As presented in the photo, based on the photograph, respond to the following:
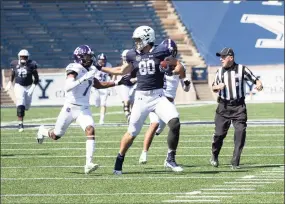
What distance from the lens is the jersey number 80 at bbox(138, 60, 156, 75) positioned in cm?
1244

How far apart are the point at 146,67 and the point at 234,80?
151cm

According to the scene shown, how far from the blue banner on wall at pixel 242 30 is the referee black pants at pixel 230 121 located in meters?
26.7

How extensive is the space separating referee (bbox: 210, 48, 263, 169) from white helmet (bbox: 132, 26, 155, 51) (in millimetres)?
1323

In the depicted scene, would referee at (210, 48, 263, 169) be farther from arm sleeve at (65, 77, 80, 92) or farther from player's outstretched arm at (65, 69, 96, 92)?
arm sleeve at (65, 77, 80, 92)

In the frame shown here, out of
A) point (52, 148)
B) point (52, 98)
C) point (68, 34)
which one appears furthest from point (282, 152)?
point (68, 34)

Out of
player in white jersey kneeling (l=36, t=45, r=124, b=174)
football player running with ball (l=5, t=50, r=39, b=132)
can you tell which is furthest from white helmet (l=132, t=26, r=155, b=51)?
football player running with ball (l=5, t=50, r=39, b=132)

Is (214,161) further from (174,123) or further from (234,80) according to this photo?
(174,123)

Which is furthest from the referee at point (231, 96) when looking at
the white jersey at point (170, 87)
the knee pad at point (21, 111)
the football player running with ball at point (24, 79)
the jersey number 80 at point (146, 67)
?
the football player running with ball at point (24, 79)

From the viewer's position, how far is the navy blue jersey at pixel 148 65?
1244 centimetres

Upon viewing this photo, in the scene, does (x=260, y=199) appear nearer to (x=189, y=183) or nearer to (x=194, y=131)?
(x=189, y=183)

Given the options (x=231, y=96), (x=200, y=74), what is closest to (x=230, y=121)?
(x=231, y=96)

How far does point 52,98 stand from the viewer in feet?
132

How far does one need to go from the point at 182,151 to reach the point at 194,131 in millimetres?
4817

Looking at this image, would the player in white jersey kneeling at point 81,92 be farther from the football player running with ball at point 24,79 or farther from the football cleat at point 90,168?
the football player running with ball at point 24,79
